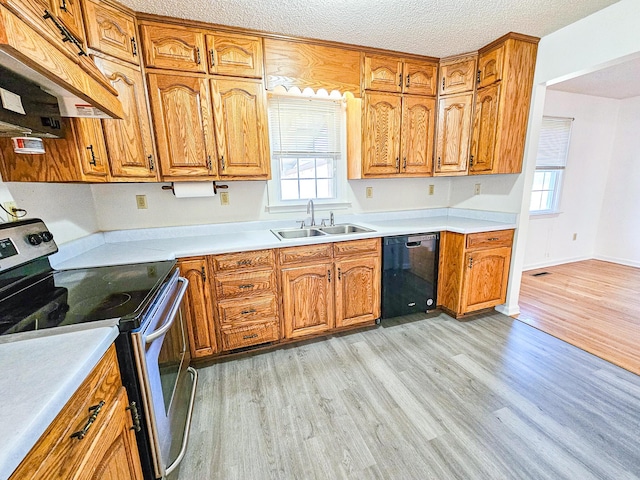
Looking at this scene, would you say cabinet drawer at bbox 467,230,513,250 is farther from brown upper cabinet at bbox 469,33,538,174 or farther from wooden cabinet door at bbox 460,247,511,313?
brown upper cabinet at bbox 469,33,538,174

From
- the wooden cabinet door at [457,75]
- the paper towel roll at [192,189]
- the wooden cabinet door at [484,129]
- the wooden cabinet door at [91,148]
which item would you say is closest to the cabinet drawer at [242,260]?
the paper towel roll at [192,189]

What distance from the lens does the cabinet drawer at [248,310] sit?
2016 mm

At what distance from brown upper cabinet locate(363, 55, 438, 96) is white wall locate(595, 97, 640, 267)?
3.52 meters

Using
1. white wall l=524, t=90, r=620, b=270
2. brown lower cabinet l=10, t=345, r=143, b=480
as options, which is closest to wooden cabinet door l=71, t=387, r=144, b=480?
brown lower cabinet l=10, t=345, r=143, b=480

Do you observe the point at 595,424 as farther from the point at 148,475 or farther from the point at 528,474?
the point at 148,475

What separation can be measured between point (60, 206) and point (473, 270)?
3130mm

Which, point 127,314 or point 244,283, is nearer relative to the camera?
point 127,314

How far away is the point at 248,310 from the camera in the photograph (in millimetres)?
2066

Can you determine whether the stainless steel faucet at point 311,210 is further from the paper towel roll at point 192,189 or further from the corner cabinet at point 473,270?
the corner cabinet at point 473,270

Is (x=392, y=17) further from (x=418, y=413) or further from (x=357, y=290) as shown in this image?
(x=418, y=413)

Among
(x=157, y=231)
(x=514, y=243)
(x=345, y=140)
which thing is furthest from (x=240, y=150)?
(x=514, y=243)

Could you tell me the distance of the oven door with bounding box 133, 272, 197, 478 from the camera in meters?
1.04

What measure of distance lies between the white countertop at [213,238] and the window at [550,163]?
1718mm

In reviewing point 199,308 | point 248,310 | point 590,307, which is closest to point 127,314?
point 199,308
